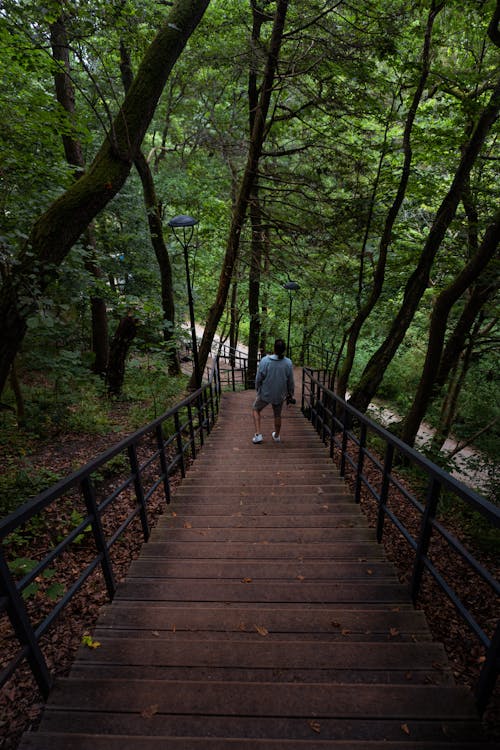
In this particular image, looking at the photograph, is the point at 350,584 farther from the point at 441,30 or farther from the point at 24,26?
the point at 441,30

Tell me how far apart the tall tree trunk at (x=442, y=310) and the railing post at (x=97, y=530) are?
5727 mm

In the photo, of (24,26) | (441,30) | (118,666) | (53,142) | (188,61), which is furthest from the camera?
(188,61)

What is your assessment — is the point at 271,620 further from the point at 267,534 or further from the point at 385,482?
the point at 385,482

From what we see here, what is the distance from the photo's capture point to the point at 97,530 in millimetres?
2531

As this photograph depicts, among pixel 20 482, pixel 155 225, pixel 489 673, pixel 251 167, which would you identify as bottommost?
pixel 20 482

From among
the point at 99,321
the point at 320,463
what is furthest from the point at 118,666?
the point at 99,321

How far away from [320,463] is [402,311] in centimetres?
466

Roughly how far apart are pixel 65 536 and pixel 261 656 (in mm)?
3319

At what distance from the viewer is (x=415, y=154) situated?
8203 millimetres

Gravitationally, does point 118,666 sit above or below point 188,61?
below

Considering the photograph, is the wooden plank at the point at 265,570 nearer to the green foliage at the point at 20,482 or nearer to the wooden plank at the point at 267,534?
the wooden plank at the point at 267,534

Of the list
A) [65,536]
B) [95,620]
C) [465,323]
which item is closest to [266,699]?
[95,620]

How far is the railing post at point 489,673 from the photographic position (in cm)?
169

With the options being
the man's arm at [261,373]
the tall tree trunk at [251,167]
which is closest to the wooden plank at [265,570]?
the man's arm at [261,373]
